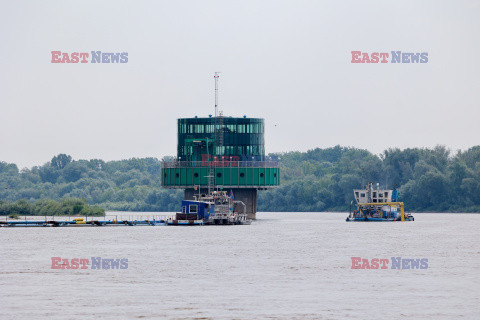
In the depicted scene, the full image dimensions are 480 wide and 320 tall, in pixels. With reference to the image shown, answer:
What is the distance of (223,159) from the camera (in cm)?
19275

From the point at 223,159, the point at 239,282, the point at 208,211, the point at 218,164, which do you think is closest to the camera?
the point at 239,282

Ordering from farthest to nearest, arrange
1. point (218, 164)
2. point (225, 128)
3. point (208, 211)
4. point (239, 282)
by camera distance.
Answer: point (225, 128) < point (218, 164) < point (208, 211) < point (239, 282)

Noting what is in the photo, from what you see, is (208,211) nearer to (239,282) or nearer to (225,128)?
(225,128)

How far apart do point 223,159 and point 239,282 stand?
123m

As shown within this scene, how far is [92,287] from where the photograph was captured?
65312mm

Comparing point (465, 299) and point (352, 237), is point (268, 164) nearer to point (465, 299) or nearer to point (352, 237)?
point (352, 237)

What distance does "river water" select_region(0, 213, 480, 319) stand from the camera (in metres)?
55.1

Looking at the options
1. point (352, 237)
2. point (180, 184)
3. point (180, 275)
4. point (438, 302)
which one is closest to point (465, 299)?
point (438, 302)

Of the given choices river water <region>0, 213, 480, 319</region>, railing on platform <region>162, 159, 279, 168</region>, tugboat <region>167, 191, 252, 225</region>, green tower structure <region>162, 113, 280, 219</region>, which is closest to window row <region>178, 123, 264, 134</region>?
green tower structure <region>162, 113, 280, 219</region>

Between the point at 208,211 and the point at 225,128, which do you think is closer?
the point at 208,211

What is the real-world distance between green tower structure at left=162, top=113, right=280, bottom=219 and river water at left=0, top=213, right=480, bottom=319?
70691 millimetres

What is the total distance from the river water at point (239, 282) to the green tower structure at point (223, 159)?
2783 inches

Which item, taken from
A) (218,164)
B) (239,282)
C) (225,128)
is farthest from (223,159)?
(239,282)

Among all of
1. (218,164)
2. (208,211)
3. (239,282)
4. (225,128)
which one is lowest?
(239,282)
